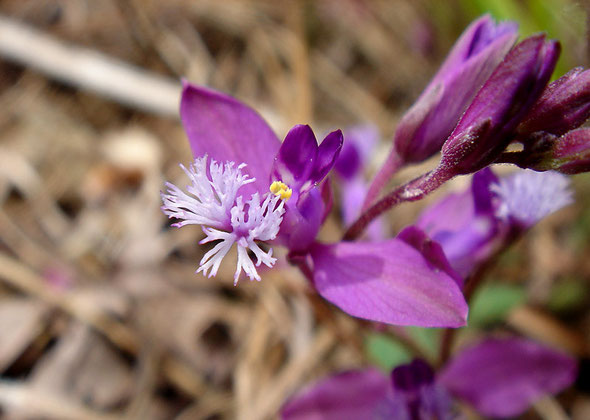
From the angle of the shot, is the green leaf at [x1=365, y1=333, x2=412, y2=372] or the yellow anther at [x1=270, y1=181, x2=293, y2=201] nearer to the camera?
the yellow anther at [x1=270, y1=181, x2=293, y2=201]

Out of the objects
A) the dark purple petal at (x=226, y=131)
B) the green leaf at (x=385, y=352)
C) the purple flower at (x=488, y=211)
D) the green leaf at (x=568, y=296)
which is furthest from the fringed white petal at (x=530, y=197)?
the green leaf at (x=568, y=296)

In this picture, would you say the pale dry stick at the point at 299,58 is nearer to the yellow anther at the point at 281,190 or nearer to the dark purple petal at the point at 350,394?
the dark purple petal at the point at 350,394

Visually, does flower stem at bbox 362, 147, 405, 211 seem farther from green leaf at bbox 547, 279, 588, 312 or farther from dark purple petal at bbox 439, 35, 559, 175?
green leaf at bbox 547, 279, 588, 312

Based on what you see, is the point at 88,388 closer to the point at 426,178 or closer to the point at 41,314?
the point at 41,314

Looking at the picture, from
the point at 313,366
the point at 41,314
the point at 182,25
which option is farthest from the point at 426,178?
the point at 182,25

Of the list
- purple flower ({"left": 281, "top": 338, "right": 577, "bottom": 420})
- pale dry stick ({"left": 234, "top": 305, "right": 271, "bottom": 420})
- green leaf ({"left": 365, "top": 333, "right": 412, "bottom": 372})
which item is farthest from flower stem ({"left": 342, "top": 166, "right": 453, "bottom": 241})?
pale dry stick ({"left": 234, "top": 305, "right": 271, "bottom": 420})
